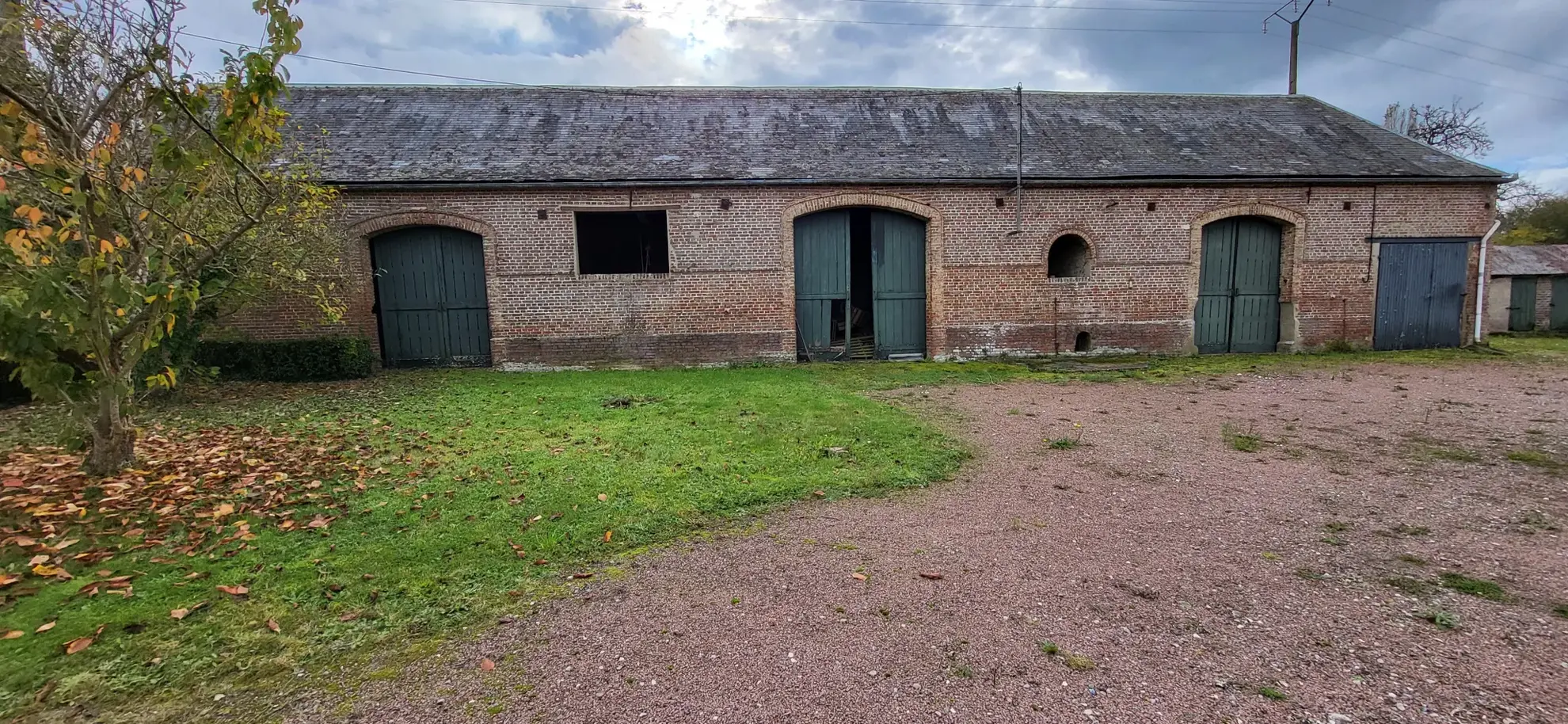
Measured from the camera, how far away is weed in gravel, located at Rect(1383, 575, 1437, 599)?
314 centimetres

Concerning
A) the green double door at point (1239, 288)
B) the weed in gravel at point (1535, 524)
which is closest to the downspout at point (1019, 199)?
the green double door at point (1239, 288)

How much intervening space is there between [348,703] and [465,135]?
39.9 ft

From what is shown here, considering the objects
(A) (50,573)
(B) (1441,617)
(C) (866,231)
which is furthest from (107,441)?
(C) (866,231)

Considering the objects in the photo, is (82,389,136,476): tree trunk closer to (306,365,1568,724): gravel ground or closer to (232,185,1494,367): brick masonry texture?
(306,365,1568,724): gravel ground

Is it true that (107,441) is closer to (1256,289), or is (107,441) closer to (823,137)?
(823,137)

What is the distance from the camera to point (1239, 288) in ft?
43.1

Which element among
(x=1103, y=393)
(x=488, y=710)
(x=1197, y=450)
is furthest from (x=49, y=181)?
(x=1103, y=393)

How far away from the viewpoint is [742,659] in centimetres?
269

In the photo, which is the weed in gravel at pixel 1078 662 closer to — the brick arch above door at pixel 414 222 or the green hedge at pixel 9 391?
the green hedge at pixel 9 391

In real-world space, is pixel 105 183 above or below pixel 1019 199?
below

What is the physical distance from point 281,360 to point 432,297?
7.94ft

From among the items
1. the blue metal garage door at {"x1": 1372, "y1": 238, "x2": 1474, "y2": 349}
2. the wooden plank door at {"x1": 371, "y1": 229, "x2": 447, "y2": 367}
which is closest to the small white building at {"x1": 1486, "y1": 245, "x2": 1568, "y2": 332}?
the blue metal garage door at {"x1": 1372, "y1": 238, "x2": 1474, "y2": 349}

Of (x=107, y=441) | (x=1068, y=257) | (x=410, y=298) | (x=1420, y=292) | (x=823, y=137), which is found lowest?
(x=107, y=441)

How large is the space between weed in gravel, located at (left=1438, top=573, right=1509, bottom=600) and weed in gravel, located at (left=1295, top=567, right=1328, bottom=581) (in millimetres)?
475
